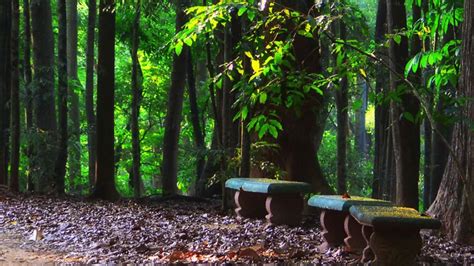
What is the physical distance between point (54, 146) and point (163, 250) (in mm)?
8336

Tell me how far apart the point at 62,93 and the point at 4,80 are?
8.15ft

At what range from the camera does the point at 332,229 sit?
21.1 feet

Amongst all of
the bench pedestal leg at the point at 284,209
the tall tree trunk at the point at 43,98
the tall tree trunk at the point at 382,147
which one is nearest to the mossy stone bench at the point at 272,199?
the bench pedestal leg at the point at 284,209

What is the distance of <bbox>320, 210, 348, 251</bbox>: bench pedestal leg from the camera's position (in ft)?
20.9

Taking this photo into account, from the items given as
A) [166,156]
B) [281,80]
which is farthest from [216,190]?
[281,80]

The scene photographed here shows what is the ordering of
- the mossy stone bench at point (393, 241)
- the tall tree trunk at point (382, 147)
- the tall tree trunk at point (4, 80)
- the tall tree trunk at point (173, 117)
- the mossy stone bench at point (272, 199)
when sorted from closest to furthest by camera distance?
the mossy stone bench at point (393, 241) < the mossy stone bench at point (272, 199) < the tall tree trunk at point (382, 147) < the tall tree trunk at point (4, 80) < the tall tree trunk at point (173, 117)

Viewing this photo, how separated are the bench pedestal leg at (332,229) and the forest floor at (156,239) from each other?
0.60 ft

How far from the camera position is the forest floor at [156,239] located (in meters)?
5.77

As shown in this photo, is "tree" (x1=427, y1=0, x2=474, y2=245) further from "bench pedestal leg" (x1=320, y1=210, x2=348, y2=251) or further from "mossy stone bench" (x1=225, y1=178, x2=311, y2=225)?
"mossy stone bench" (x1=225, y1=178, x2=311, y2=225)

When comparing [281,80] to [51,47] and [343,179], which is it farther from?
[51,47]

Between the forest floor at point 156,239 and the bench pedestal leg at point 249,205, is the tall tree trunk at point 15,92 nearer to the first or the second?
the forest floor at point 156,239

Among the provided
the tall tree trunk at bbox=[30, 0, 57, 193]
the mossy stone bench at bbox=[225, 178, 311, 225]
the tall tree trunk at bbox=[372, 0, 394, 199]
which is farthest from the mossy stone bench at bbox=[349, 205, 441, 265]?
the tall tree trunk at bbox=[30, 0, 57, 193]

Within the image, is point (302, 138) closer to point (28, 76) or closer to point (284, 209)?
point (284, 209)

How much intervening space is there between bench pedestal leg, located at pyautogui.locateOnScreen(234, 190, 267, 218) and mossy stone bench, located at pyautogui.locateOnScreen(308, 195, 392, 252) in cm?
227
